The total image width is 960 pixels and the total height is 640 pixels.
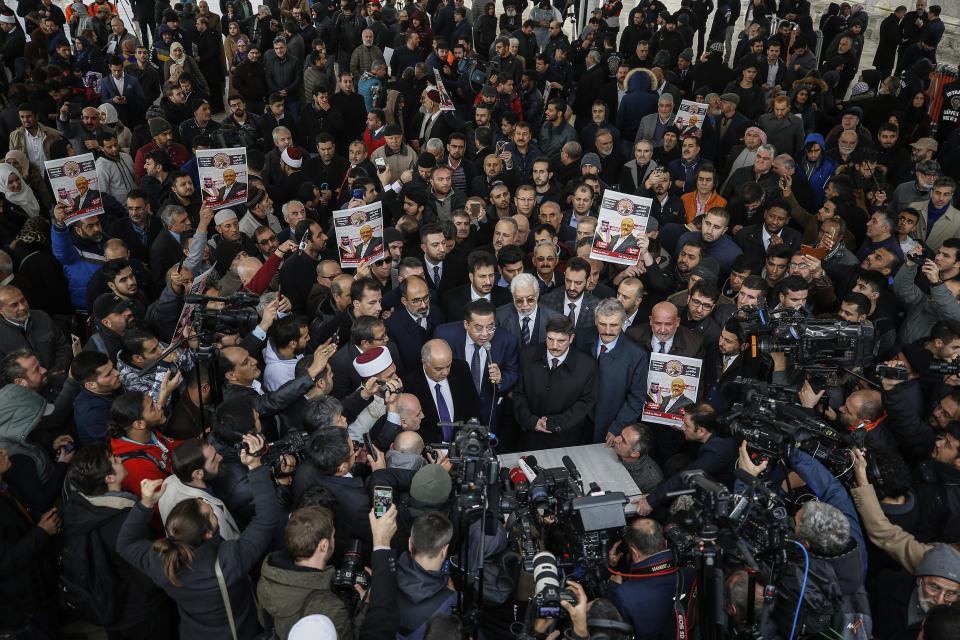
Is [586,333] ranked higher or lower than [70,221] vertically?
lower

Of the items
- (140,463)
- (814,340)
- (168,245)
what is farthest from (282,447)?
(168,245)

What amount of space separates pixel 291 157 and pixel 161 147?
1658mm

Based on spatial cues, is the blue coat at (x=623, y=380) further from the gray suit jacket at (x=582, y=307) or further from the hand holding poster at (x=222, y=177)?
the hand holding poster at (x=222, y=177)

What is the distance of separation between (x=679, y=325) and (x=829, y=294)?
167 cm

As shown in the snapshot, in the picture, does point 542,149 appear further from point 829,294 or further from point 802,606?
point 802,606

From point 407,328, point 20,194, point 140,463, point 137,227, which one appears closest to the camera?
point 140,463

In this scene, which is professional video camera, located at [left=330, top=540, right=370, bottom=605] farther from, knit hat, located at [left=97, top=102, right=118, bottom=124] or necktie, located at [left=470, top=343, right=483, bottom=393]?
knit hat, located at [left=97, top=102, right=118, bottom=124]

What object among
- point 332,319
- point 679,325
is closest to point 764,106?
point 679,325

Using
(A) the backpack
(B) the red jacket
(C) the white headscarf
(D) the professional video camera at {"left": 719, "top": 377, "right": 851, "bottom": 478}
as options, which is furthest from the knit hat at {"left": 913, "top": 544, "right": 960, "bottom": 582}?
(C) the white headscarf

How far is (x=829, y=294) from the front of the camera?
21.2ft

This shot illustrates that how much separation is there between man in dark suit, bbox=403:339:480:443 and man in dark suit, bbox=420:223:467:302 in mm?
1571

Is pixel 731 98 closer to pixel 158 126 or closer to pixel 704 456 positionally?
pixel 704 456

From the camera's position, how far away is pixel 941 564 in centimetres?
361

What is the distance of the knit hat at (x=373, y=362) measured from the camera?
194 inches
